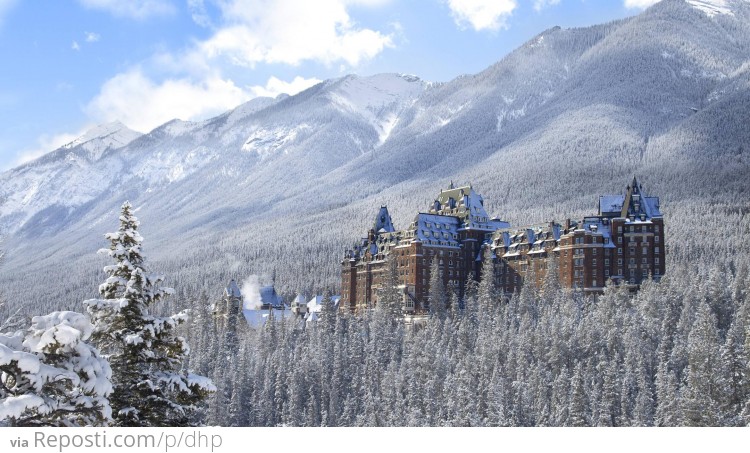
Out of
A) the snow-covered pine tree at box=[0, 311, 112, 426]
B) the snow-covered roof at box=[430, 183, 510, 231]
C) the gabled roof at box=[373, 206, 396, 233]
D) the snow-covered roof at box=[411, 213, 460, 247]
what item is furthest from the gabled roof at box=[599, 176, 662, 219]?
the snow-covered pine tree at box=[0, 311, 112, 426]

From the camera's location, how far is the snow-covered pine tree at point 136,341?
2566 cm

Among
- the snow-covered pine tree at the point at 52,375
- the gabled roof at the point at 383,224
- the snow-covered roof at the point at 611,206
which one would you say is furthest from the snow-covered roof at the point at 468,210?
the snow-covered pine tree at the point at 52,375

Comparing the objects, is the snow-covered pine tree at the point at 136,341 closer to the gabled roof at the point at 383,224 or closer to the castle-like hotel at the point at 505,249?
the castle-like hotel at the point at 505,249

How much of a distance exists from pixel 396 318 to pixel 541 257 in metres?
25.0

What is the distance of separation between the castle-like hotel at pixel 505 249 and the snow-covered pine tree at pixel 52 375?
4447 inches

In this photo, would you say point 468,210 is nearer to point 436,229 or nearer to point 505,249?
point 436,229

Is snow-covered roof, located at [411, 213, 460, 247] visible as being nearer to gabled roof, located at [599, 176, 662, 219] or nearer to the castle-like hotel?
the castle-like hotel

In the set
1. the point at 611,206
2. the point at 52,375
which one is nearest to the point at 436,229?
the point at 611,206

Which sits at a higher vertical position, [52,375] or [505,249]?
[505,249]

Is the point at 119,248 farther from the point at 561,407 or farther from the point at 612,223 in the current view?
the point at 612,223

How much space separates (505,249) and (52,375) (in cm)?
12833

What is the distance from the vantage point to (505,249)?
471ft

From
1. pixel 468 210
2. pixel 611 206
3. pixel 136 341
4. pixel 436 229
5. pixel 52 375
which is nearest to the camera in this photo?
pixel 52 375
